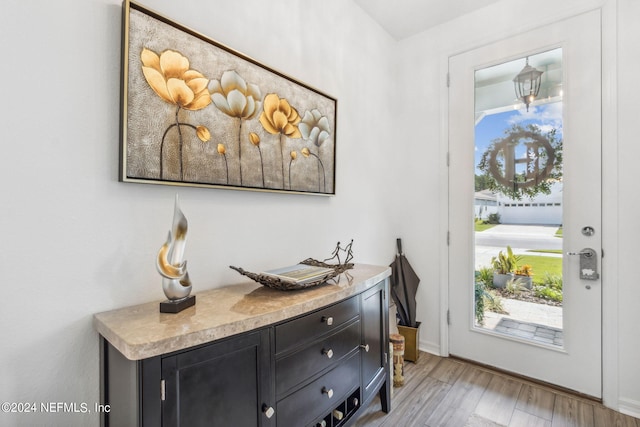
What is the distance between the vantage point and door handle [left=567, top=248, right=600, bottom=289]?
6.31 feet

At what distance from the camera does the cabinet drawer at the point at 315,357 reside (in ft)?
3.73

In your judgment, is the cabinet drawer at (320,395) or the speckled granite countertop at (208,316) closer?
the speckled granite countertop at (208,316)

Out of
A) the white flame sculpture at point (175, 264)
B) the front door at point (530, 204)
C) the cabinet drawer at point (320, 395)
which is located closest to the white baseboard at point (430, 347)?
the front door at point (530, 204)

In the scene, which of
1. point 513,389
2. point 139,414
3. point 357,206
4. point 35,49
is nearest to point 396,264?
point 357,206

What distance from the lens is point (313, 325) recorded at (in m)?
1.25

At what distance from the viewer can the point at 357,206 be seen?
2.31 metres

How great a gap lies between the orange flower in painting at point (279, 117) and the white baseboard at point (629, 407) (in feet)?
8.17

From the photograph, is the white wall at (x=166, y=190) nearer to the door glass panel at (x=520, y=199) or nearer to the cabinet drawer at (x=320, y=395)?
the door glass panel at (x=520, y=199)

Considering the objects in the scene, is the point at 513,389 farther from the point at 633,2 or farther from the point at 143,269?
the point at 633,2

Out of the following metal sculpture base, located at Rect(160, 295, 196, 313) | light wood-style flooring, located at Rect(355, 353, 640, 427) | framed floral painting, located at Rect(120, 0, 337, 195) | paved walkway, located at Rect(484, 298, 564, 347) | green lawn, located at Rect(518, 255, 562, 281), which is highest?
framed floral painting, located at Rect(120, 0, 337, 195)

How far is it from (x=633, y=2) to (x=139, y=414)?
10.3 feet

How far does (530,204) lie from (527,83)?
88cm

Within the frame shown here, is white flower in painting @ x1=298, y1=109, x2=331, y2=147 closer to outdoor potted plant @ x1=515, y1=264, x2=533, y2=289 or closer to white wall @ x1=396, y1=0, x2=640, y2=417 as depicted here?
white wall @ x1=396, y1=0, x2=640, y2=417

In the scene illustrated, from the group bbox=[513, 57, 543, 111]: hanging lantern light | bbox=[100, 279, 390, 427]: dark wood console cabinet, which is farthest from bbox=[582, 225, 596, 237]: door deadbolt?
bbox=[100, 279, 390, 427]: dark wood console cabinet
